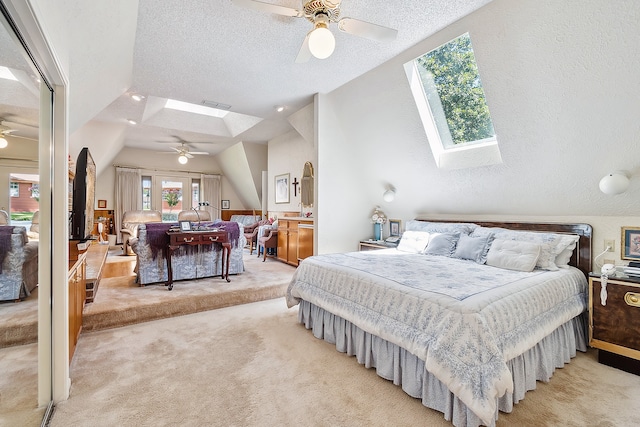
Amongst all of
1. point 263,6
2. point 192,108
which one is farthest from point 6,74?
point 192,108

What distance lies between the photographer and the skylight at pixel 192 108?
5639 millimetres

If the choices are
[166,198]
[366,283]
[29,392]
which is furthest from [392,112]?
[166,198]

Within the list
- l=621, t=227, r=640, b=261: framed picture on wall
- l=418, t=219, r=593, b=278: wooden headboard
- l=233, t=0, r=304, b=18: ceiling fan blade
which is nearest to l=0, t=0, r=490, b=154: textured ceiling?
l=233, t=0, r=304, b=18: ceiling fan blade

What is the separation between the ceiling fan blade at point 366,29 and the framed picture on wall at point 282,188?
4436 millimetres

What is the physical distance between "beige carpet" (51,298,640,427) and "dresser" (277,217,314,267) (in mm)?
2270

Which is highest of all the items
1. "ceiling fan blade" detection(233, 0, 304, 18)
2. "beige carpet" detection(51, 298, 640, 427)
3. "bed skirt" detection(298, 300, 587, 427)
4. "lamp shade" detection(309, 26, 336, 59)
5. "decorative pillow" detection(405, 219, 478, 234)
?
"ceiling fan blade" detection(233, 0, 304, 18)

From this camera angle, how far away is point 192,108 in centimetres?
592

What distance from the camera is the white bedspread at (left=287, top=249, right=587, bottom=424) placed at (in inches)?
61.0

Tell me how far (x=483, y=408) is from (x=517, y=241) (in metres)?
1.84

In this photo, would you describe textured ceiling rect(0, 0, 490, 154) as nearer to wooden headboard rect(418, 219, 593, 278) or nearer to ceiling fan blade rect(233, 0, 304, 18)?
ceiling fan blade rect(233, 0, 304, 18)

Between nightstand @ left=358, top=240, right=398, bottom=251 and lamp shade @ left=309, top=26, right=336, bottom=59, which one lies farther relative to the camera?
nightstand @ left=358, top=240, right=398, bottom=251

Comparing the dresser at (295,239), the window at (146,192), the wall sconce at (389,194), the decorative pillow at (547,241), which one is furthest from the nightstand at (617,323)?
the window at (146,192)

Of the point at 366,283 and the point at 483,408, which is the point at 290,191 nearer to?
the point at 366,283

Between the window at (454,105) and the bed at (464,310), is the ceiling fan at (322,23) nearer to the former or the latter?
the window at (454,105)
